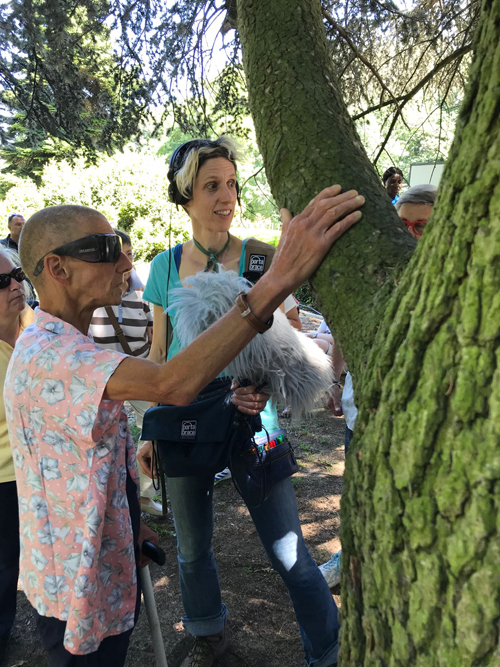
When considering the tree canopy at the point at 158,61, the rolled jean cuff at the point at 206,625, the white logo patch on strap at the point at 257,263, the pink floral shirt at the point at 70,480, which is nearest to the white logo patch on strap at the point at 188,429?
the pink floral shirt at the point at 70,480

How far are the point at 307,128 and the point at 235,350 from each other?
2.10ft

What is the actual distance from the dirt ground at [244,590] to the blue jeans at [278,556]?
0.63 metres

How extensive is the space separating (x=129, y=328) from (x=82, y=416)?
2667 mm

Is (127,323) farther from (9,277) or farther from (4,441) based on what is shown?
(4,441)

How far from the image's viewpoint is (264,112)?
1.43m

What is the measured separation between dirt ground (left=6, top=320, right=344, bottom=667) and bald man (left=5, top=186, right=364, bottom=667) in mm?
1250

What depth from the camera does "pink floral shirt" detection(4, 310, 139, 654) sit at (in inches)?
61.8

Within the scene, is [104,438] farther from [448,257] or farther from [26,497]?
[448,257]

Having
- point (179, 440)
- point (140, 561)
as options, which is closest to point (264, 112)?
point (179, 440)

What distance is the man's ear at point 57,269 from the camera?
1.73 meters

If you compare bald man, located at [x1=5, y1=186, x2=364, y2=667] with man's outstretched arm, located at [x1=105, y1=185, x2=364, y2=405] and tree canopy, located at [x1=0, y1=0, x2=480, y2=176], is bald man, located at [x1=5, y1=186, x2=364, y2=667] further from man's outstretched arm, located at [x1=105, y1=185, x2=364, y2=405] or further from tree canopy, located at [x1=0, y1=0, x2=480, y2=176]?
tree canopy, located at [x1=0, y1=0, x2=480, y2=176]

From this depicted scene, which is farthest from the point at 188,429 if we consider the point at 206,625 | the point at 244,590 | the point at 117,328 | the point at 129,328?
the point at 129,328

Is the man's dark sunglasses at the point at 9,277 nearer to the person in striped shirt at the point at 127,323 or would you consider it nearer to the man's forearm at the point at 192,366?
the person in striped shirt at the point at 127,323

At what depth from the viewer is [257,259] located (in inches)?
94.0
